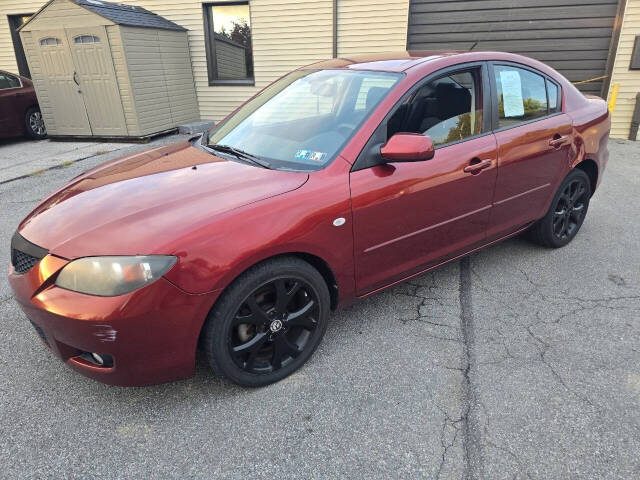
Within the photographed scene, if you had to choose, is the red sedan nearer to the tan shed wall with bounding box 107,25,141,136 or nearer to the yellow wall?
the tan shed wall with bounding box 107,25,141,136

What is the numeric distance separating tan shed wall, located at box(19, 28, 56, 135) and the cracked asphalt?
7023mm

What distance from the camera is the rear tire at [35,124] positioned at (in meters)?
9.05

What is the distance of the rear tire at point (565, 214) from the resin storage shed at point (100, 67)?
24.3ft

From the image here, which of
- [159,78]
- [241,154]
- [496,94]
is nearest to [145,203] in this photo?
[241,154]

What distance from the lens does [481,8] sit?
8547 millimetres

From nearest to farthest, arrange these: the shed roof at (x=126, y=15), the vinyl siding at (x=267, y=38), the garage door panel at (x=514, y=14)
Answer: the shed roof at (x=126, y=15) < the garage door panel at (x=514, y=14) < the vinyl siding at (x=267, y=38)

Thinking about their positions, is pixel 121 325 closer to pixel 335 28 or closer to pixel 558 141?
pixel 558 141

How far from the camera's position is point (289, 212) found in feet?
7.14

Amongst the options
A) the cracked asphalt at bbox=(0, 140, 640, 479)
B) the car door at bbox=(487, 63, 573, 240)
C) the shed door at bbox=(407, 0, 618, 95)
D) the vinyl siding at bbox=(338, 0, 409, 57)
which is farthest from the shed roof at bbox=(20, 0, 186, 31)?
the car door at bbox=(487, 63, 573, 240)

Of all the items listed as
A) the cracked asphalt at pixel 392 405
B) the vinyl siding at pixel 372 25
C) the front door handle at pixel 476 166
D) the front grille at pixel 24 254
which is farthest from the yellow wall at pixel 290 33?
the front grille at pixel 24 254

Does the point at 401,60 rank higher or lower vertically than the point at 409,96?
higher

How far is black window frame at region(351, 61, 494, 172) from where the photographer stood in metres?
2.44

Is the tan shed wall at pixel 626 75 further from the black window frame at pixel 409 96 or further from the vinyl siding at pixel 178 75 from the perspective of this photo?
the vinyl siding at pixel 178 75

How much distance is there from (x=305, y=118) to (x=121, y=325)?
5.37 ft
